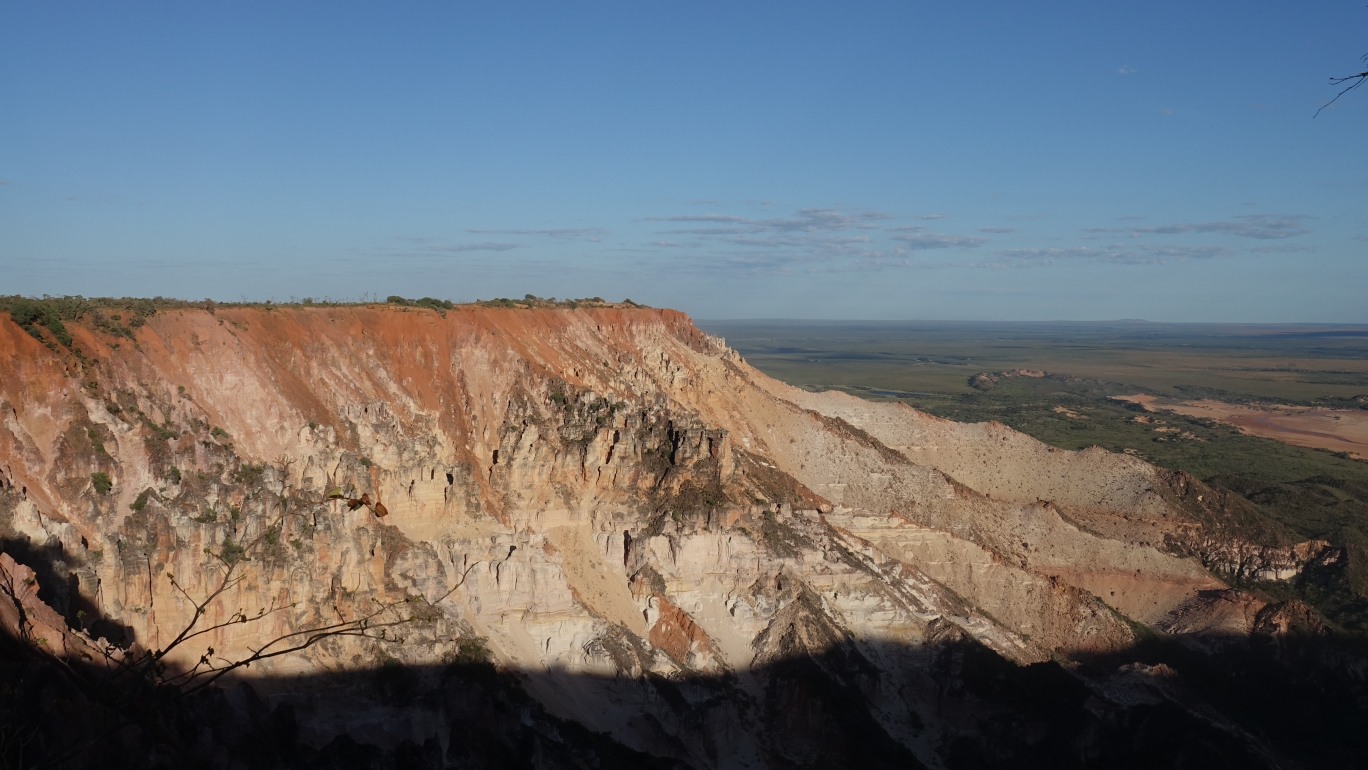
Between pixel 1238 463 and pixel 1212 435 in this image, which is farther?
pixel 1212 435

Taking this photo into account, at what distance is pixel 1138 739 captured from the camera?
35969 millimetres

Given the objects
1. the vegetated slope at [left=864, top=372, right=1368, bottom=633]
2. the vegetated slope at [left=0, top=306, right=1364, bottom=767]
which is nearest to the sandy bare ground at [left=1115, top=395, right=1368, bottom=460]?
the vegetated slope at [left=864, top=372, right=1368, bottom=633]

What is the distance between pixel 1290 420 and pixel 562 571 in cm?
14214

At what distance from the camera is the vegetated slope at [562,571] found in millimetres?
25484

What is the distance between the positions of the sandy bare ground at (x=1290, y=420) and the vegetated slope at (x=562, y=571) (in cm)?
7668

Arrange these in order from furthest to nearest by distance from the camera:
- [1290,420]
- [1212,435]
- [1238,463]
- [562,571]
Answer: [1290,420] → [1212,435] → [1238,463] → [562,571]

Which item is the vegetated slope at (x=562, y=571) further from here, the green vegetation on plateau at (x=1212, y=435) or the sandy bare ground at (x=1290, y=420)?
the sandy bare ground at (x=1290, y=420)

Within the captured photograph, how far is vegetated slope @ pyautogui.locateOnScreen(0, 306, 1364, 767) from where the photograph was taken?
25.5 metres

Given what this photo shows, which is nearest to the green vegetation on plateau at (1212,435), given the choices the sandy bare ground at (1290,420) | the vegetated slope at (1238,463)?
the vegetated slope at (1238,463)

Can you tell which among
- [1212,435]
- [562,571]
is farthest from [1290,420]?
[562,571]

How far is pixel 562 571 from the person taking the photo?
36.2 meters

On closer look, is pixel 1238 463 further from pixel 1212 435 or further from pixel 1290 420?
pixel 1290 420

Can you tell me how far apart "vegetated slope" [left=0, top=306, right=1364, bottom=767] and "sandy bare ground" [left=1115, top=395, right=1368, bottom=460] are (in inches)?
3019

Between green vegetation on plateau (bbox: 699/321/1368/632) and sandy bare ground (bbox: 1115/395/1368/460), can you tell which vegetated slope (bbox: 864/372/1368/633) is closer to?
green vegetation on plateau (bbox: 699/321/1368/632)
